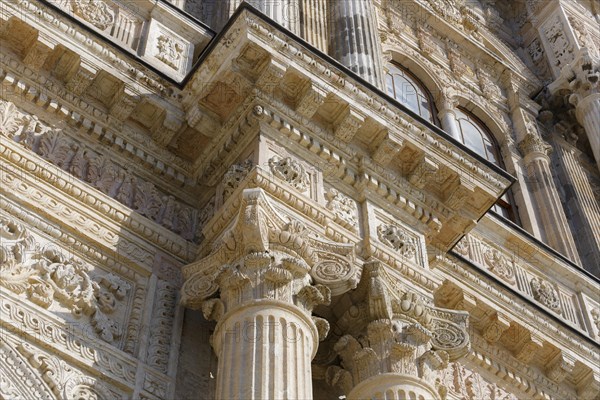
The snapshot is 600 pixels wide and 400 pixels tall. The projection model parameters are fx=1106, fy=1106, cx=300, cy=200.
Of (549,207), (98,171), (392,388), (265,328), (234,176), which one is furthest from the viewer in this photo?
(549,207)

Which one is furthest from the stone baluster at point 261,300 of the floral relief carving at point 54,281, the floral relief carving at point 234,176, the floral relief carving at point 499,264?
the floral relief carving at point 499,264

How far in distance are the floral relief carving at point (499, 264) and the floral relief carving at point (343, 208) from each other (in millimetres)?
3242

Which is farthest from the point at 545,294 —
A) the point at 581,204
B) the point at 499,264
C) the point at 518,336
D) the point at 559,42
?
the point at 559,42

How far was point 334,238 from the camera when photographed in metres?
9.15

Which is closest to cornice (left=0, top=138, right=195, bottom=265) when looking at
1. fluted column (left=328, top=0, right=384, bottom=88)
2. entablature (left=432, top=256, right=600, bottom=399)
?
entablature (left=432, top=256, right=600, bottom=399)

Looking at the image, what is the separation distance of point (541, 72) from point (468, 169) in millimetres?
9837

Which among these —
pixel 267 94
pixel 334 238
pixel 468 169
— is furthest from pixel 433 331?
pixel 267 94

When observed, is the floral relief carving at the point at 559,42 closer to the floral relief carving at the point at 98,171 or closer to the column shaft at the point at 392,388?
the floral relief carving at the point at 98,171

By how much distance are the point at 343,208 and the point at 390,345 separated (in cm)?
145

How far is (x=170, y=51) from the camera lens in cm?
1122

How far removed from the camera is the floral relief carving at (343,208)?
936 centimetres

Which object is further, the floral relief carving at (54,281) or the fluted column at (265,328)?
the floral relief carving at (54,281)

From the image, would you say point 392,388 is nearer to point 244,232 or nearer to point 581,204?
point 244,232

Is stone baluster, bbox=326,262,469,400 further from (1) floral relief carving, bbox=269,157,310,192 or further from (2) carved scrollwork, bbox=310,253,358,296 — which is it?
(1) floral relief carving, bbox=269,157,310,192
